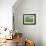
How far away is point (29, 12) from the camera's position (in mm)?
5312

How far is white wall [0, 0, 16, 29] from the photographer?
4195 millimetres

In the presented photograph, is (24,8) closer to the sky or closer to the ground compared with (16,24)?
closer to the sky

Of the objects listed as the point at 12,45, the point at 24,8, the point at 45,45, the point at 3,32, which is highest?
the point at 24,8

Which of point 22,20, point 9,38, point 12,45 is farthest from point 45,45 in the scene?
point 12,45

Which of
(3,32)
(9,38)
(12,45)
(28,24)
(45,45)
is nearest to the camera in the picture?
(12,45)

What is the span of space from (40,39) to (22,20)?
4.01ft

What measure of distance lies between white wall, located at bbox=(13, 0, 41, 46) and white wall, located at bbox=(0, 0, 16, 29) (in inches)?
44.7

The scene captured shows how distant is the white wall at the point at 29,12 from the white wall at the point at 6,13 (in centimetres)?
113

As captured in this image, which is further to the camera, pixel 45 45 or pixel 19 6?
pixel 19 6

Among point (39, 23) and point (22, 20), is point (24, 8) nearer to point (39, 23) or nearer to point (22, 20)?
point (22, 20)

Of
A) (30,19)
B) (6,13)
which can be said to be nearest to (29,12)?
(30,19)

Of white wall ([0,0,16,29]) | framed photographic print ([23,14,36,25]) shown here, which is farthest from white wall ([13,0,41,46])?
white wall ([0,0,16,29])

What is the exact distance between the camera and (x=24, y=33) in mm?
5391

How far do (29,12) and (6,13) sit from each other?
1.42 meters
